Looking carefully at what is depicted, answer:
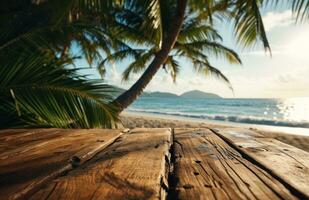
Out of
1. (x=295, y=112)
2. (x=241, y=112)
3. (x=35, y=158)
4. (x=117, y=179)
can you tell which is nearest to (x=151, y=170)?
(x=117, y=179)

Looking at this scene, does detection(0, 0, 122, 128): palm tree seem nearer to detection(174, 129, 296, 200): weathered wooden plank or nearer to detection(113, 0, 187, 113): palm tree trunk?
detection(174, 129, 296, 200): weathered wooden plank

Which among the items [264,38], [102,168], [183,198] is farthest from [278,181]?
[264,38]

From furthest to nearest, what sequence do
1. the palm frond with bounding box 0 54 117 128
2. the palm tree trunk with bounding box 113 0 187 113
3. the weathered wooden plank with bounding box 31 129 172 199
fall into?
the palm tree trunk with bounding box 113 0 187 113 → the palm frond with bounding box 0 54 117 128 → the weathered wooden plank with bounding box 31 129 172 199

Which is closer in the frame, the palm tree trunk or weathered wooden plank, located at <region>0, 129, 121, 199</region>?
weathered wooden plank, located at <region>0, 129, 121, 199</region>

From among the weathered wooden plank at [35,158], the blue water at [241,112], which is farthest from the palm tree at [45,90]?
the blue water at [241,112]

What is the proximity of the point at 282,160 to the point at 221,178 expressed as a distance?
36 centimetres

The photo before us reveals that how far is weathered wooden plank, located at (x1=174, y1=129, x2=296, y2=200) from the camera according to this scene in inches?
29.3

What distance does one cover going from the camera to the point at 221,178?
880 millimetres

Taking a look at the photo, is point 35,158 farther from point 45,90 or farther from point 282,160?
point 45,90

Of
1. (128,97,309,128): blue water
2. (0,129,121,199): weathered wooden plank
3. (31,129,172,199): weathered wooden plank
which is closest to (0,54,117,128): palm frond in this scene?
(0,129,121,199): weathered wooden plank

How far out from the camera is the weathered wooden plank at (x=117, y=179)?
727mm

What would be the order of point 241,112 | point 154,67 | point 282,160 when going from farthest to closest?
1. point 241,112
2. point 154,67
3. point 282,160

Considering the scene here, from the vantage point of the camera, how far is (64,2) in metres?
4.21

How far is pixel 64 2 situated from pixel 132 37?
434 centimetres
